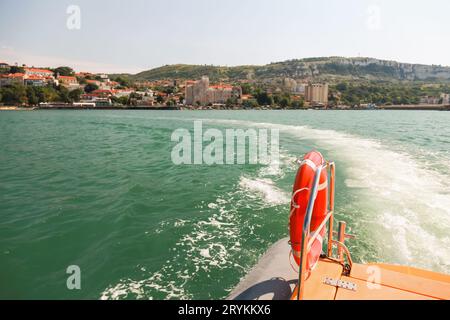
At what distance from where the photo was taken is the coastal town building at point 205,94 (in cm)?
11612

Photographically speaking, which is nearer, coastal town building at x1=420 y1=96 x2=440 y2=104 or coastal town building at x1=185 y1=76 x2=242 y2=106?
coastal town building at x1=420 y1=96 x2=440 y2=104

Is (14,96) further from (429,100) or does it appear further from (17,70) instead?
(429,100)

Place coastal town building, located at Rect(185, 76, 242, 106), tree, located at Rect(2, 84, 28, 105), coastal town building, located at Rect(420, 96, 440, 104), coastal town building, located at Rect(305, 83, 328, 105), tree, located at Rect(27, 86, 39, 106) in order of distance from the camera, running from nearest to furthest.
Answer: tree, located at Rect(2, 84, 28, 105) < tree, located at Rect(27, 86, 39, 106) < coastal town building, located at Rect(420, 96, 440, 104) < coastal town building, located at Rect(185, 76, 242, 106) < coastal town building, located at Rect(305, 83, 328, 105)

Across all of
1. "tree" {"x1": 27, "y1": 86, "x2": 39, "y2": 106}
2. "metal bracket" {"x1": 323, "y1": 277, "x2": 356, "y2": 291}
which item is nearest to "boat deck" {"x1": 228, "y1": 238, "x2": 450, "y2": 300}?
"metal bracket" {"x1": 323, "y1": 277, "x2": 356, "y2": 291}

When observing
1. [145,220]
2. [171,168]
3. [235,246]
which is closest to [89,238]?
[145,220]

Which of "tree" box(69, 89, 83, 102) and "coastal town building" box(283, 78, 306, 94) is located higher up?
"coastal town building" box(283, 78, 306, 94)

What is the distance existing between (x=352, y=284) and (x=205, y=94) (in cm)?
11849

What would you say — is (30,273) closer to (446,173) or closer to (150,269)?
(150,269)

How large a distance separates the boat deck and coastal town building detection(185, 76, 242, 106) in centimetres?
11569

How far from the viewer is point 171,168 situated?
1031cm

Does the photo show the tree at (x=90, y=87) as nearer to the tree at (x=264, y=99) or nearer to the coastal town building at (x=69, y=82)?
the coastal town building at (x=69, y=82)

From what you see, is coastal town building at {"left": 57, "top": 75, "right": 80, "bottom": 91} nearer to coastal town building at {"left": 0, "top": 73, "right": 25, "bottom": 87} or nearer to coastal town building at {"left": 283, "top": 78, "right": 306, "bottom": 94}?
coastal town building at {"left": 0, "top": 73, "right": 25, "bottom": 87}

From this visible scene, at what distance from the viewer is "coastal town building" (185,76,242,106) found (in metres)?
116
